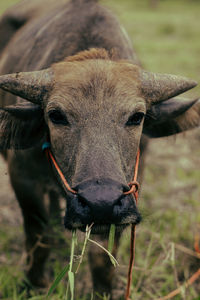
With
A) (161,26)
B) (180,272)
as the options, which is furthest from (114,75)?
(161,26)

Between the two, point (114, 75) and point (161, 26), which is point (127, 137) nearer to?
point (114, 75)

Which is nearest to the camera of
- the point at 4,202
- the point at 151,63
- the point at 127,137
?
the point at 127,137

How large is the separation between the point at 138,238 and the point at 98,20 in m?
1.99

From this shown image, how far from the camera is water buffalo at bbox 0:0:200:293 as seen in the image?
210cm

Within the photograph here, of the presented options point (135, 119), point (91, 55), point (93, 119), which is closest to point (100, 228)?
point (93, 119)

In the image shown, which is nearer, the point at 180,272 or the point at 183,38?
the point at 180,272

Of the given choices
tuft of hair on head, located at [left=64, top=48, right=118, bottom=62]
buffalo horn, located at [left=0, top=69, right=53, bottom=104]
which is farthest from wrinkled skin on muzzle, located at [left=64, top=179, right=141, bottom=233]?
tuft of hair on head, located at [left=64, top=48, right=118, bottom=62]

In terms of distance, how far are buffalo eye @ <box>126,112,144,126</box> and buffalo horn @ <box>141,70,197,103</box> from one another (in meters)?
0.16

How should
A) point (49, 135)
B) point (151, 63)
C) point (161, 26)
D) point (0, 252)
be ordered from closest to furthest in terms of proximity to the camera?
point (49, 135), point (0, 252), point (151, 63), point (161, 26)

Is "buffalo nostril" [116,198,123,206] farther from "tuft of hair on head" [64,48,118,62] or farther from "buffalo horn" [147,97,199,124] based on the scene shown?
"tuft of hair on head" [64,48,118,62]

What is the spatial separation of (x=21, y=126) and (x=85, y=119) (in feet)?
1.90

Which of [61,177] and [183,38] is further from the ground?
[183,38]

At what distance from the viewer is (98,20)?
3.37m

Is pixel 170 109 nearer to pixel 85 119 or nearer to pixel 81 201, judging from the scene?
A: pixel 85 119
